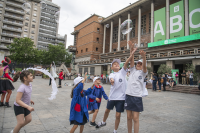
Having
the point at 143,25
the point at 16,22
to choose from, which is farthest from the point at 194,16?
the point at 16,22

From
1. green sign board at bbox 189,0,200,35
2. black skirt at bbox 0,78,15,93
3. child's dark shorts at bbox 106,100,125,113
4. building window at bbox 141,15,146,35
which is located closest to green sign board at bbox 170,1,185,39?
green sign board at bbox 189,0,200,35

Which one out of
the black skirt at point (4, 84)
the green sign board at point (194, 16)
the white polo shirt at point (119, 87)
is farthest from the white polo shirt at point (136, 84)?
the green sign board at point (194, 16)

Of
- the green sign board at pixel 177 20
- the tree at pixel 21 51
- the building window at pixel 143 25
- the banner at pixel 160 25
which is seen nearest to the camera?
the green sign board at pixel 177 20

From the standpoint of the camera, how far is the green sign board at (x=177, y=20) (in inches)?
836

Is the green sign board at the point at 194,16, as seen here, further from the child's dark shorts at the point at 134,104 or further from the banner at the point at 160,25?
the child's dark shorts at the point at 134,104

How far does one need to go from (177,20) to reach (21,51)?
126 feet

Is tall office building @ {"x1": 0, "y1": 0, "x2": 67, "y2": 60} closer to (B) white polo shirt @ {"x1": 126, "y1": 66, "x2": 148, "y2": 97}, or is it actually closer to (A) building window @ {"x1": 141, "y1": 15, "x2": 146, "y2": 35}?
(A) building window @ {"x1": 141, "y1": 15, "x2": 146, "y2": 35}

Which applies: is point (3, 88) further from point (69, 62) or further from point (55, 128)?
point (69, 62)

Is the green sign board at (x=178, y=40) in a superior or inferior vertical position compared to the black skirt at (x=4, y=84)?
superior

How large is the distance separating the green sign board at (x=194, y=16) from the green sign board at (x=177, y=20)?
122 centimetres

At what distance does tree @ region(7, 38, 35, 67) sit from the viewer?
34.8 meters

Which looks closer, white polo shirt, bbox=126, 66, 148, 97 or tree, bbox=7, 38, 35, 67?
white polo shirt, bbox=126, 66, 148, 97

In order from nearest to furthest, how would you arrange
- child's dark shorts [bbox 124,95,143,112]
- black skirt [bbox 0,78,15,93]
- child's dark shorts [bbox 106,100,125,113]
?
child's dark shorts [bbox 124,95,143,112] < child's dark shorts [bbox 106,100,125,113] < black skirt [bbox 0,78,15,93]

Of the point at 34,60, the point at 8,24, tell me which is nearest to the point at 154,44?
the point at 34,60
